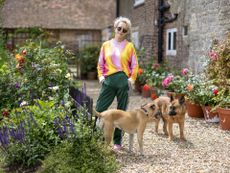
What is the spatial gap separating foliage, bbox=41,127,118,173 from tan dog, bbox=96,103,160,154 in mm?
512

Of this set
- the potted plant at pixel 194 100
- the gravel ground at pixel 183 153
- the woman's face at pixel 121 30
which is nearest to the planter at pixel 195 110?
the potted plant at pixel 194 100

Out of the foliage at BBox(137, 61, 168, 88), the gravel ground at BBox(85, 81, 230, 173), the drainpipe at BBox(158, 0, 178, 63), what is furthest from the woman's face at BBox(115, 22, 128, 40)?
the drainpipe at BBox(158, 0, 178, 63)

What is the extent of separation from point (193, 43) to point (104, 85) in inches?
234

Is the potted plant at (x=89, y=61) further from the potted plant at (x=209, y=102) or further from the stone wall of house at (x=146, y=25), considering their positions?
the potted plant at (x=209, y=102)

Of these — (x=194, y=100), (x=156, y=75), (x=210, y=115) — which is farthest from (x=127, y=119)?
(x=156, y=75)

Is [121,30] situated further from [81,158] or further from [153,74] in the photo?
[153,74]

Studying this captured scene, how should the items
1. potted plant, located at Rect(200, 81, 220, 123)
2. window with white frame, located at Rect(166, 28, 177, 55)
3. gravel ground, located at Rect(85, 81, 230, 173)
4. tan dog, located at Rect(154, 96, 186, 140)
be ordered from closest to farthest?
gravel ground, located at Rect(85, 81, 230, 173) < tan dog, located at Rect(154, 96, 186, 140) < potted plant, located at Rect(200, 81, 220, 123) < window with white frame, located at Rect(166, 28, 177, 55)

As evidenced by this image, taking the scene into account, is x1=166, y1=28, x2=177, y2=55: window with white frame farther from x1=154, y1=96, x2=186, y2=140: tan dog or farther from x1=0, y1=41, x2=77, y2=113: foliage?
x1=154, y1=96, x2=186, y2=140: tan dog

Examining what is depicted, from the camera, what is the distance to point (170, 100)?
6.48 meters

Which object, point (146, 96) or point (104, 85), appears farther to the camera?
point (146, 96)

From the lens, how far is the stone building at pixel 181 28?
9.68 m

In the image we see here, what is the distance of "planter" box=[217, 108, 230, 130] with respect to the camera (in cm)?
696

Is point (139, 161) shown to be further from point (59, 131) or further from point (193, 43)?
point (193, 43)

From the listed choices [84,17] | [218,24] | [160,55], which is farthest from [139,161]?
[84,17]
